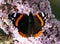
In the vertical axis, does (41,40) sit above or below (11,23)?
below

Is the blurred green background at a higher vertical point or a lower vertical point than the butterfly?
higher

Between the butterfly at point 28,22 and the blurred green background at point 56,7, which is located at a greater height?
the blurred green background at point 56,7

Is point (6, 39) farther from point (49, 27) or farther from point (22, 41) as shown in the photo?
point (49, 27)

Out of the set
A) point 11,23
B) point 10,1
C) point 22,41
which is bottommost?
point 22,41

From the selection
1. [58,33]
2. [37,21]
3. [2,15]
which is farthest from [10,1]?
[58,33]

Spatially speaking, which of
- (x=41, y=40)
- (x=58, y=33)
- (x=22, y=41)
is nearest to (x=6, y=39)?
(x=22, y=41)

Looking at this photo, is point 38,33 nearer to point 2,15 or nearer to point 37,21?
point 37,21
